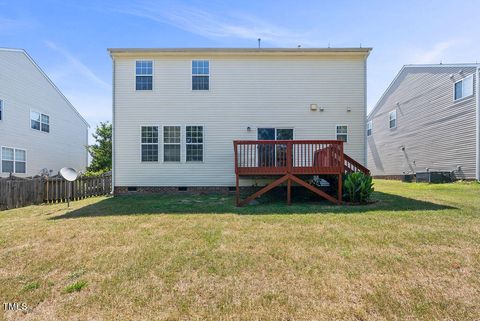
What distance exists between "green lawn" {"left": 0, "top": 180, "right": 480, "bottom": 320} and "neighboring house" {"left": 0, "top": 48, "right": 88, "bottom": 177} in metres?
11.0

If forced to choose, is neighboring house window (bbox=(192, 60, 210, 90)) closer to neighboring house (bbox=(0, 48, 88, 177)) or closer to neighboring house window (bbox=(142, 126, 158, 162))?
neighboring house window (bbox=(142, 126, 158, 162))

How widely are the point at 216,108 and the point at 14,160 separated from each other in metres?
12.1

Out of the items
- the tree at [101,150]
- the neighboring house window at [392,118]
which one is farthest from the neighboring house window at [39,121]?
the neighboring house window at [392,118]

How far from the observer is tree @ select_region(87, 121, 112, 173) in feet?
60.2

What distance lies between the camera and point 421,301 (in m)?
2.81

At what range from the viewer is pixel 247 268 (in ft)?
11.7

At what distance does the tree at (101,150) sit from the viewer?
18.4 m

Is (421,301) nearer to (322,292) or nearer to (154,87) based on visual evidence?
(322,292)

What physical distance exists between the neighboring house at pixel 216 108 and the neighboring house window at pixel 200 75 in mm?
→ 40

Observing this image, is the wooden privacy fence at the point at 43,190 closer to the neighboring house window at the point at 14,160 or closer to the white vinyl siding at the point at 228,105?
the white vinyl siding at the point at 228,105

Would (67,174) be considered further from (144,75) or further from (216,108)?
(216,108)

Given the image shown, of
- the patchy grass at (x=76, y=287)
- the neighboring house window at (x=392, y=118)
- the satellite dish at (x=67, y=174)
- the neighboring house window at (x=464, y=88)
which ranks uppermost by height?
the neighboring house window at (x=464, y=88)

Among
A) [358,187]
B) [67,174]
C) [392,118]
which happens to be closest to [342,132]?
[358,187]

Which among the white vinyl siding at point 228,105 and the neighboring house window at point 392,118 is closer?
the white vinyl siding at point 228,105
